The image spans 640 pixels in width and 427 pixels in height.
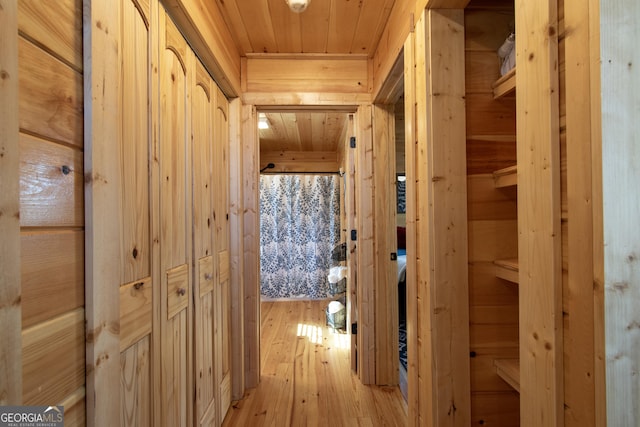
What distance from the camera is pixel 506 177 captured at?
1.19m

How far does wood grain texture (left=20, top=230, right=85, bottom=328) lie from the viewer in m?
0.61

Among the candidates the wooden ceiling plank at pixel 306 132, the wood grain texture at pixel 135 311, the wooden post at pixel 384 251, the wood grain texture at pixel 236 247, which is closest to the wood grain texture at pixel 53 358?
the wood grain texture at pixel 135 311

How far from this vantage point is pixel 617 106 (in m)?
0.57

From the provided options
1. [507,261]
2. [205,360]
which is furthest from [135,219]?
[507,261]

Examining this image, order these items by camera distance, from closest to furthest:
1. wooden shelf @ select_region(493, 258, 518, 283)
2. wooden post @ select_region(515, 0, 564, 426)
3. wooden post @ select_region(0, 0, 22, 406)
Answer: wooden post @ select_region(0, 0, 22, 406), wooden post @ select_region(515, 0, 564, 426), wooden shelf @ select_region(493, 258, 518, 283)

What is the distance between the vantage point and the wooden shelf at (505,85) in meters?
1.18

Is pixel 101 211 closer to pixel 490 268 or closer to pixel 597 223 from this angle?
pixel 597 223

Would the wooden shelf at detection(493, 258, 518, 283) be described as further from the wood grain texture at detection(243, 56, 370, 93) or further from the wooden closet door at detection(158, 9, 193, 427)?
the wood grain texture at detection(243, 56, 370, 93)

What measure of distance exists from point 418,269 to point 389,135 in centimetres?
130

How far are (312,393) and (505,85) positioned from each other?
7.21 ft

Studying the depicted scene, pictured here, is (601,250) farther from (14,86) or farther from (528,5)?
(14,86)

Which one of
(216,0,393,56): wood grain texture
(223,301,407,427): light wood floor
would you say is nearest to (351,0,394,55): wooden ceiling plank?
(216,0,393,56): wood grain texture

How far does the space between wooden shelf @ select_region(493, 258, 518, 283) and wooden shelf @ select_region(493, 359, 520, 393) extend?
13.3 inches

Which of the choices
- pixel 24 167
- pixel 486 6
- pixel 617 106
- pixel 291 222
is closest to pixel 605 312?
pixel 617 106
